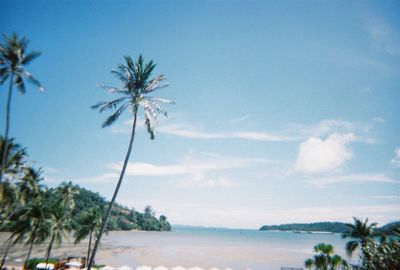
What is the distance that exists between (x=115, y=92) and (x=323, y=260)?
2430cm

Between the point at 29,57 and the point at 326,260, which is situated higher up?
the point at 29,57

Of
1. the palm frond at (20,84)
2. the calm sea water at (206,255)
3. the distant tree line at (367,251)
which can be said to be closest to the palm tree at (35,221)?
the palm frond at (20,84)

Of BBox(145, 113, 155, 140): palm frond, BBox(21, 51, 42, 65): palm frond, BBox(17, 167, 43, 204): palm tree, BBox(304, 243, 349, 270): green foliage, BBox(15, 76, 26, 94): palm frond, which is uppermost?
BBox(21, 51, 42, 65): palm frond

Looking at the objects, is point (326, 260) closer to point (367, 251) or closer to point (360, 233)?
point (360, 233)

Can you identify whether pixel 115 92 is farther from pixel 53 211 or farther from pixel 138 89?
pixel 53 211

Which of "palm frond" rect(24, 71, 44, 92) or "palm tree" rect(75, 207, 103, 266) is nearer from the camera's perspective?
"palm frond" rect(24, 71, 44, 92)

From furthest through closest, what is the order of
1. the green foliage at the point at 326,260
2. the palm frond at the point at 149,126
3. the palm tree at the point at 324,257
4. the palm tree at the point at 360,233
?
the palm tree at the point at 360,233 < the palm tree at the point at 324,257 < the green foliage at the point at 326,260 < the palm frond at the point at 149,126

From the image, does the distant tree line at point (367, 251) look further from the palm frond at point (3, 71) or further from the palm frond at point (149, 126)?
the palm frond at point (3, 71)

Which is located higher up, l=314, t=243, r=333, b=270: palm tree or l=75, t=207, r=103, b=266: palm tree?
l=75, t=207, r=103, b=266: palm tree

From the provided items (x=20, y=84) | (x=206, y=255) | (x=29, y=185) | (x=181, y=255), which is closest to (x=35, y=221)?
(x=29, y=185)

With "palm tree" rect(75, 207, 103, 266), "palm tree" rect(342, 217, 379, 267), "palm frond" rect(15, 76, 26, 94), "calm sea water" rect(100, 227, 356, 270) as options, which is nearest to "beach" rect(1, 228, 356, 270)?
"calm sea water" rect(100, 227, 356, 270)

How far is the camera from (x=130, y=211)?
174m

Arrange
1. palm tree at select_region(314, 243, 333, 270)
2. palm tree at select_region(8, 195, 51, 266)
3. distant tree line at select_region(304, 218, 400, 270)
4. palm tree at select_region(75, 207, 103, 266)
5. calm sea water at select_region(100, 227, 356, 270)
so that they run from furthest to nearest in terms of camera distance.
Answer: calm sea water at select_region(100, 227, 356, 270), palm tree at select_region(75, 207, 103, 266), palm tree at select_region(8, 195, 51, 266), palm tree at select_region(314, 243, 333, 270), distant tree line at select_region(304, 218, 400, 270)

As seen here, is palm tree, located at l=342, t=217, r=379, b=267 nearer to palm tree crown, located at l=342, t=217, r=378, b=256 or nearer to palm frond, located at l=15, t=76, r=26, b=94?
palm tree crown, located at l=342, t=217, r=378, b=256
